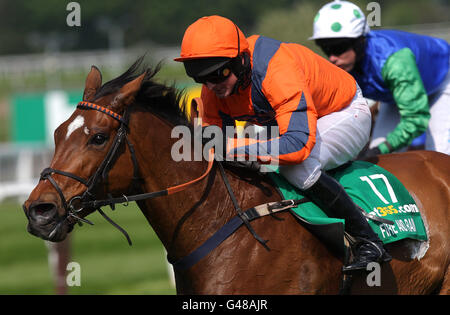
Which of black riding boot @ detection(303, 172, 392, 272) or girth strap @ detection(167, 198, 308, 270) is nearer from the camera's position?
girth strap @ detection(167, 198, 308, 270)

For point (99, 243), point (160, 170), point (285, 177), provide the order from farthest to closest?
point (99, 243)
point (285, 177)
point (160, 170)

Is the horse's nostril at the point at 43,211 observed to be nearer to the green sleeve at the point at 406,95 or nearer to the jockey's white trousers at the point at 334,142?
the jockey's white trousers at the point at 334,142

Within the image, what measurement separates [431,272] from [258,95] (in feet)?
5.16

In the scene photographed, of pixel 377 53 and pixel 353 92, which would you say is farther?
pixel 377 53

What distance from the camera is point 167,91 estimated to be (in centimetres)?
370

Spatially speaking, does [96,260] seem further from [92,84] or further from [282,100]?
[282,100]

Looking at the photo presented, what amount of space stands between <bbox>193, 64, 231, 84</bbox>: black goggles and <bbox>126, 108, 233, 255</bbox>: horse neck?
1.00ft

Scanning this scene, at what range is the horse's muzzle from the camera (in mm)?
3158

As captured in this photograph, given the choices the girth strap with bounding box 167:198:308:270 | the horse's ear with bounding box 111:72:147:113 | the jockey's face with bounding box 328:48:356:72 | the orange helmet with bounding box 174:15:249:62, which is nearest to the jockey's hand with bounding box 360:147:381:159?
the jockey's face with bounding box 328:48:356:72

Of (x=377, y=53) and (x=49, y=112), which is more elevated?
(x=377, y=53)

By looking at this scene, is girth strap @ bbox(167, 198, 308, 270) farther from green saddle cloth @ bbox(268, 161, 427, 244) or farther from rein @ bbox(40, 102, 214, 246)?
rein @ bbox(40, 102, 214, 246)

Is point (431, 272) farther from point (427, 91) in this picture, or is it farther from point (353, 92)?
point (427, 91)

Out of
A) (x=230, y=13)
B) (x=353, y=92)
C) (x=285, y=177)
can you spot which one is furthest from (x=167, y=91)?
(x=230, y=13)

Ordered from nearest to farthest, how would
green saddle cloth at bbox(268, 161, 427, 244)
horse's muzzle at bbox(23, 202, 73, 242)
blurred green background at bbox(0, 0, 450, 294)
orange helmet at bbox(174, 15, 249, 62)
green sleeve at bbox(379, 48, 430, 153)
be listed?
horse's muzzle at bbox(23, 202, 73, 242) → orange helmet at bbox(174, 15, 249, 62) → green saddle cloth at bbox(268, 161, 427, 244) → green sleeve at bbox(379, 48, 430, 153) → blurred green background at bbox(0, 0, 450, 294)
